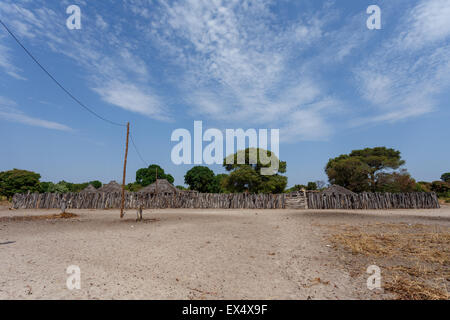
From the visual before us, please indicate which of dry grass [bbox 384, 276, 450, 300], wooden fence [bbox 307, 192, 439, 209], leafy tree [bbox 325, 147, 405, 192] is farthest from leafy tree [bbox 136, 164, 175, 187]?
dry grass [bbox 384, 276, 450, 300]

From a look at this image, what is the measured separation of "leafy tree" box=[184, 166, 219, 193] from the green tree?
20375 mm

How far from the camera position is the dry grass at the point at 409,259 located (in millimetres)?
3225

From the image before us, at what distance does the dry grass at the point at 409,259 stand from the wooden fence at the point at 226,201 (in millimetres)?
15491

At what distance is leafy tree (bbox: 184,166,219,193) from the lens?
5716 centimetres

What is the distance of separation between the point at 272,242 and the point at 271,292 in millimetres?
3556

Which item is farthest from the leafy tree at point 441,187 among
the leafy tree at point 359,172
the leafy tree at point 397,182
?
the leafy tree at point 397,182

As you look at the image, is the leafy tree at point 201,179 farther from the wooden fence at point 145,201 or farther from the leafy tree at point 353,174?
the wooden fence at point 145,201

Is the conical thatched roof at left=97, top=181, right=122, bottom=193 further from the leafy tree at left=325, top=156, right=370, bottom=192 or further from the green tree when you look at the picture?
the leafy tree at left=325, top=156, right=370, bottom=192

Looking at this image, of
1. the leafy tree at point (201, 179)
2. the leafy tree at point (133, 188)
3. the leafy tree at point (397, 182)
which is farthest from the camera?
the leafy tree at point (201, 179)

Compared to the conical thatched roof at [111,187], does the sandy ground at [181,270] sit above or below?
below
